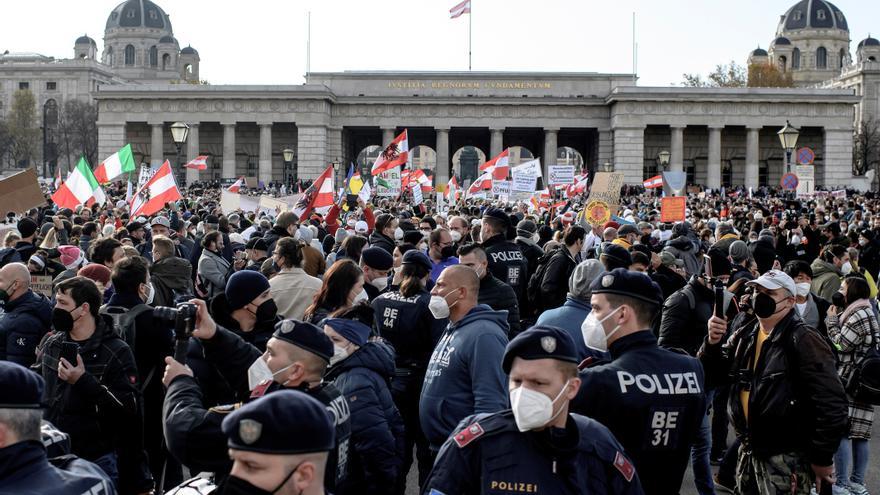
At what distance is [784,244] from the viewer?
20.6 m

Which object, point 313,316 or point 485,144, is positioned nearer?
point 313,316

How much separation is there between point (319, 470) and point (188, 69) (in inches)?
5988

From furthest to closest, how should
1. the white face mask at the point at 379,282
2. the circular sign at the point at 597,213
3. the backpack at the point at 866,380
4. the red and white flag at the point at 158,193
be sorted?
the circular sign at the point at 597,213 < the red and white flag at the point at 158,193 < the white face mask at the point at 379,282 < the backpack at the point at 866,380

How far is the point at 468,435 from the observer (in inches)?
156

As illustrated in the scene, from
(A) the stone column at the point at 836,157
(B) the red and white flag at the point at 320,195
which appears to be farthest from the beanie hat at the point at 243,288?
(A) the stone column at the point at 836,157

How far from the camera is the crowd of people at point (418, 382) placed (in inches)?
155

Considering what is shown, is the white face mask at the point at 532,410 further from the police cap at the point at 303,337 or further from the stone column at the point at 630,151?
the stone column at the point at 630,151

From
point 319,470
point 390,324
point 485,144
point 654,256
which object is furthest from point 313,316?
point 485,144

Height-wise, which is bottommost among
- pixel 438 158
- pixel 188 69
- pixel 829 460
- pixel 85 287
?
pixel 829 460

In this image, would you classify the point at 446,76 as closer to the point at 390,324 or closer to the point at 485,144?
the point at 485,144

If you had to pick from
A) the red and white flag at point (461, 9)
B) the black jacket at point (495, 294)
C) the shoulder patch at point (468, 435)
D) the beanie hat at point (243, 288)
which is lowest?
the shoulder patch at point (468, 435)

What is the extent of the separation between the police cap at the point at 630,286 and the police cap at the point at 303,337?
1413 millimetres

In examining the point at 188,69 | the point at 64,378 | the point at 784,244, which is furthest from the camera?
the point at 188,69

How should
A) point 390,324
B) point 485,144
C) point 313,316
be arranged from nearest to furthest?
point 313,316 < point 390,324 < point 485,144
